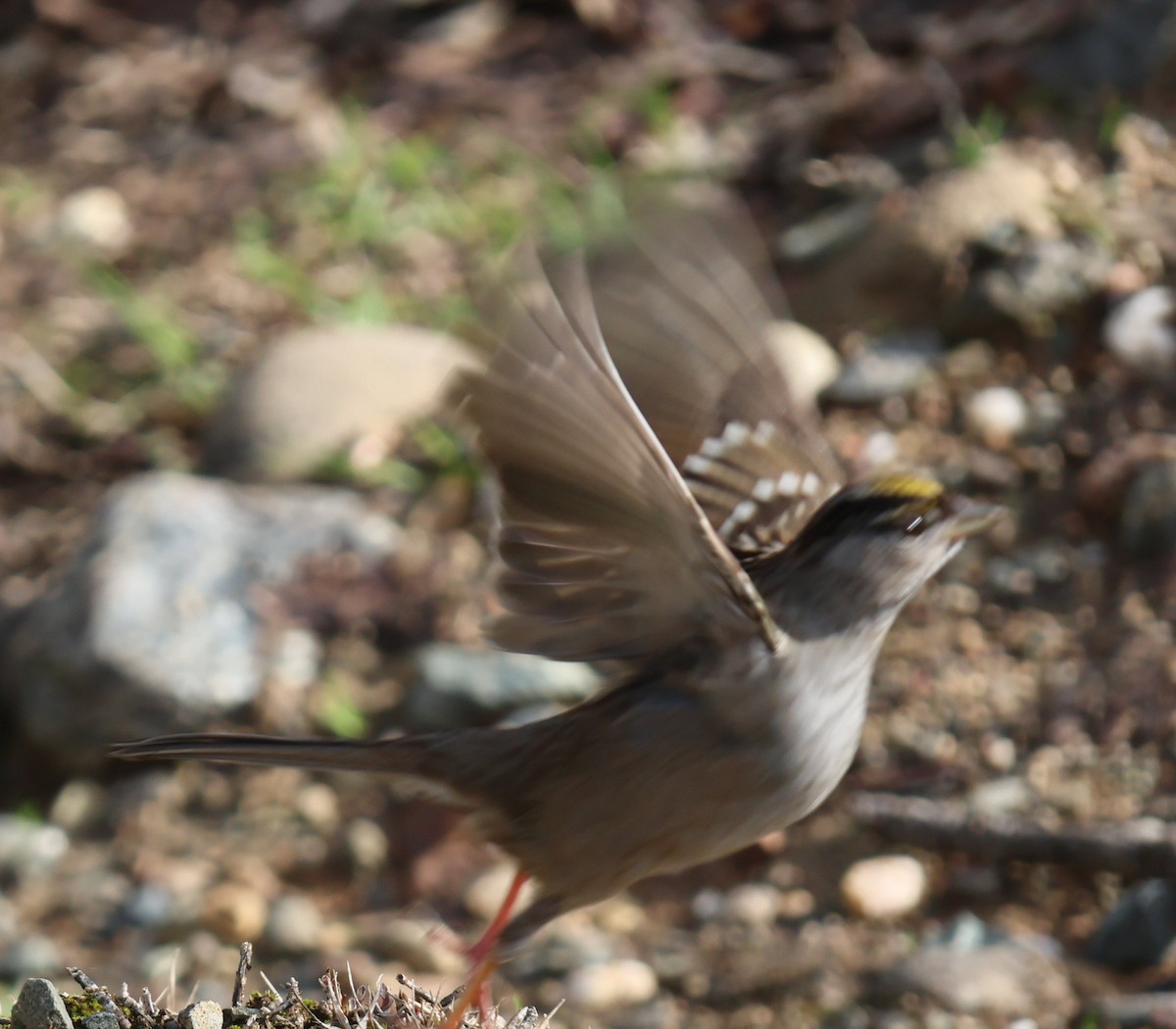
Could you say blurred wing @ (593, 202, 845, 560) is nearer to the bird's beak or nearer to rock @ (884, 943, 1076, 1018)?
the bird's beak

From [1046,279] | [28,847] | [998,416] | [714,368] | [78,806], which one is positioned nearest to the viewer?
[714,368]

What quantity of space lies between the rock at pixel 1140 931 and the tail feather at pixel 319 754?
1.97m

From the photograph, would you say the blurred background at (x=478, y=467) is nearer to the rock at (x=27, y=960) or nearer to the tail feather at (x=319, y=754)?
the rock at (x=27, y=960)

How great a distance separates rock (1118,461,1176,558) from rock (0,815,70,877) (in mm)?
3843

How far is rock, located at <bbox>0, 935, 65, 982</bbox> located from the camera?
5242mm

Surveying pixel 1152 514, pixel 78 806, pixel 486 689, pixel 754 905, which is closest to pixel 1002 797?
pixel 754 905

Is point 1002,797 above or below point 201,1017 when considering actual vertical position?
below

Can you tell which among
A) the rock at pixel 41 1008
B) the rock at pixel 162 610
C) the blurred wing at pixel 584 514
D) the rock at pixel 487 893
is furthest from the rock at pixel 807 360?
the rock at pixel 41 1008

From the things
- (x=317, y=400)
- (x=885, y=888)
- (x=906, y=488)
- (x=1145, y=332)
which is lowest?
(x=885, y=888)

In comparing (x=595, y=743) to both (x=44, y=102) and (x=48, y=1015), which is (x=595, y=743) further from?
(x=44, y=102)

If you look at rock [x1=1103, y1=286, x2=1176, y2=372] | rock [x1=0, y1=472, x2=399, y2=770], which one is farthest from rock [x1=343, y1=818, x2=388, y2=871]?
rock [x1=1103, y1=286, x2=1176, y2=372]

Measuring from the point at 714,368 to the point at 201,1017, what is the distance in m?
1.78

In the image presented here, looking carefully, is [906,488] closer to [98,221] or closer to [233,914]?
[233,914]

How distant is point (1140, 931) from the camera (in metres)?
4.57
